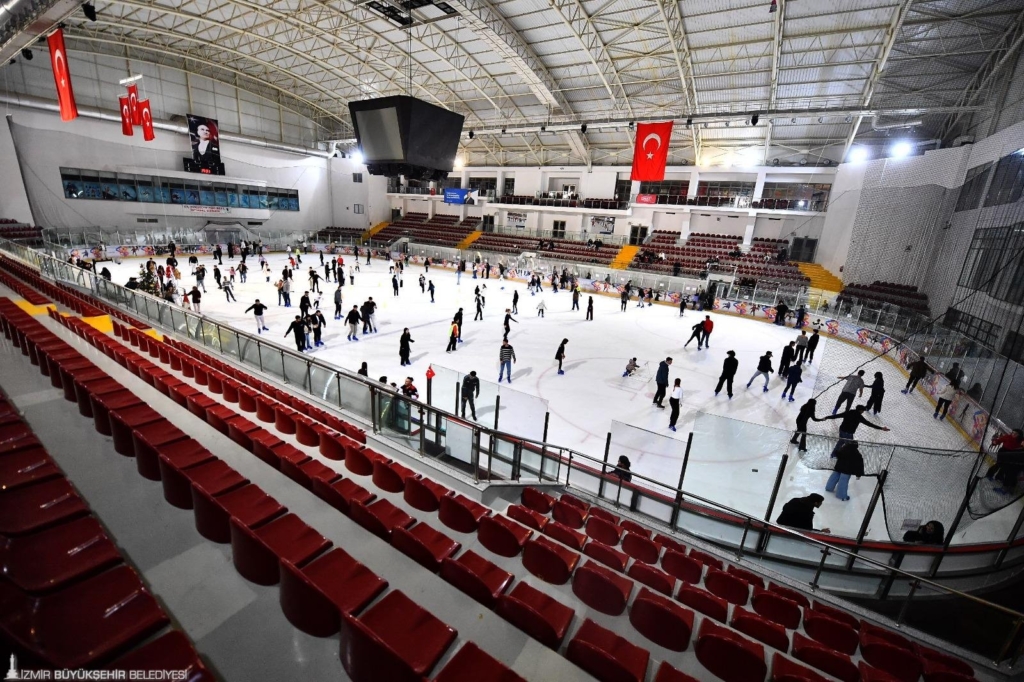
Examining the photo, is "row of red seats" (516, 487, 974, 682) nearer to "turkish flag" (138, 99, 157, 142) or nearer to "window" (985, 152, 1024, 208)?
"window" (985, 152, 1024, 208)

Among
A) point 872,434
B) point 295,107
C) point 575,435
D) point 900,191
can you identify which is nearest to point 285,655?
point 575,435

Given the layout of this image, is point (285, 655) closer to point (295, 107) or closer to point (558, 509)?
point (558, 509)

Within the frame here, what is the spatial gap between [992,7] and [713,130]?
13247mm

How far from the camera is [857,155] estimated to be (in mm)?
24672

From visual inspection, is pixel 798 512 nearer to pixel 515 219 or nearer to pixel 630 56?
pixel 630 56

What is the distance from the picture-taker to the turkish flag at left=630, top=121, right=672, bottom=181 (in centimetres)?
1806

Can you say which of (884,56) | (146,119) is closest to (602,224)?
(884,56)

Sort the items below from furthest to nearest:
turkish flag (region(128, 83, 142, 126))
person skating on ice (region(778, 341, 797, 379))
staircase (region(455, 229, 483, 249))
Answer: staircase (region(455, 229, 483, 249)), turkish flag (region(128, 83, 142, 126)), person skating on ice (region(778, 341, 797, 379))

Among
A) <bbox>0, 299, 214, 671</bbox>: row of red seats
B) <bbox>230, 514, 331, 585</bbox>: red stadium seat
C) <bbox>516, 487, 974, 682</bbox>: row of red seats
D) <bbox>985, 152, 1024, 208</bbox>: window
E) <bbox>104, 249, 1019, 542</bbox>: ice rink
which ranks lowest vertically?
<bbox>104, 249, 1019, 542</bbox>: ice rink

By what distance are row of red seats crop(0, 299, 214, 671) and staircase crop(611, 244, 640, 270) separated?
30.5m

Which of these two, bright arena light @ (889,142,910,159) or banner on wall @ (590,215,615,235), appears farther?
banner on wall @ (590,215,615,235)

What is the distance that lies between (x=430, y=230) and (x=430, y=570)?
41.6 meters

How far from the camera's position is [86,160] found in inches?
1057

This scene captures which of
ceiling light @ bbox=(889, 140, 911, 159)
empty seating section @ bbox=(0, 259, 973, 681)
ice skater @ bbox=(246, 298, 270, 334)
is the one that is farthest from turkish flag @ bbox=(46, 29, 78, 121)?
ceiling light @ bbox=(889, 140, 911, 159)
